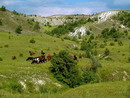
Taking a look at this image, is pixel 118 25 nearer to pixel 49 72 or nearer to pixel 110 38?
pixel 110 38

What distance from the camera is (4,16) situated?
288 ft

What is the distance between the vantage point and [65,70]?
34.4 m

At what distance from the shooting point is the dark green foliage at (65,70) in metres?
33.2

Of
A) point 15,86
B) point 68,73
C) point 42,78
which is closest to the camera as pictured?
point 15,86

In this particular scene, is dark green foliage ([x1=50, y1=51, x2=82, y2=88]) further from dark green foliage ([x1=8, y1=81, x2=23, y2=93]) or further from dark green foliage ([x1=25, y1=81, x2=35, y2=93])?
dark green foliage ([x1=8, y1=81, x2=23, y2=93])

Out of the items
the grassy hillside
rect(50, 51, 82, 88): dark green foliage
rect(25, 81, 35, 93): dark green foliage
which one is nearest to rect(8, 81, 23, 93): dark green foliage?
the grassy hillside

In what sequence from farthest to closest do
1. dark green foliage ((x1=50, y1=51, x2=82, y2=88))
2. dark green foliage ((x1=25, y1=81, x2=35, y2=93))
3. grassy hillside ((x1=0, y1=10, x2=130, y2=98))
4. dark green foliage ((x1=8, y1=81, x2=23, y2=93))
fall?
dark green foliage ((x1=50, y1=51, x2=82, y2=88)) < dark green foliage ((x1=25, y1=81, x2=35, y2=93)) < dark green foliage ((x1=8, y1=81, x2=23, y2=93)) < grassy hillside ((x1=0, y1=10, x2=130, y2=98))

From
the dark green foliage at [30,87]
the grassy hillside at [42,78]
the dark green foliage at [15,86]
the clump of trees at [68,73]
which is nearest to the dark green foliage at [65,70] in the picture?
the clump of trees at [68,73]

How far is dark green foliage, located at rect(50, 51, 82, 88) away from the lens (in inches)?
1309

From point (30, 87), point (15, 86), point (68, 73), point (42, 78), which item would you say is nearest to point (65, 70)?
point (68, 73)

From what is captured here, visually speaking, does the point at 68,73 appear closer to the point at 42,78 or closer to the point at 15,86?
the point at 42,78

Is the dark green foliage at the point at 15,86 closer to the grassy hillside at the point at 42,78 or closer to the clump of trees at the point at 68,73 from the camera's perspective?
the grassy hillside at the point at 42,78

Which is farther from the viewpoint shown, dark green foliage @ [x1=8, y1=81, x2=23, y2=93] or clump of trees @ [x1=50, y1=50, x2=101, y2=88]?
clump of trees @ [x1=50, y1=50, x2=101, y2=88]

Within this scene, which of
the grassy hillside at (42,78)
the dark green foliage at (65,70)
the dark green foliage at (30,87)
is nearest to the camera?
the grassy hillside at (42,78)
